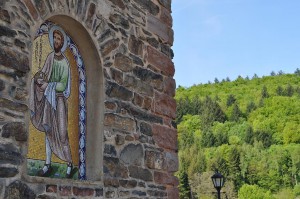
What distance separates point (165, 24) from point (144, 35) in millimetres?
643

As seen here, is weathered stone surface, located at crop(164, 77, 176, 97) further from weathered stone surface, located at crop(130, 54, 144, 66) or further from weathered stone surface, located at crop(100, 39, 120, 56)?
weathered stone surface, located at crop(100, 39, 120, 56)

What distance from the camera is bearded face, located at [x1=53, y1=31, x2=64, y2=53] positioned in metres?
4.84

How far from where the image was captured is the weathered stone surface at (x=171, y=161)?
19.9ft

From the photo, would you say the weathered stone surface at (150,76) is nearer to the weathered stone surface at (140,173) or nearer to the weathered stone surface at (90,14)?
the weathered stone surface at (90,14)

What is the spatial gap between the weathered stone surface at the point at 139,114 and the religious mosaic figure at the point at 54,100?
2.28 feet

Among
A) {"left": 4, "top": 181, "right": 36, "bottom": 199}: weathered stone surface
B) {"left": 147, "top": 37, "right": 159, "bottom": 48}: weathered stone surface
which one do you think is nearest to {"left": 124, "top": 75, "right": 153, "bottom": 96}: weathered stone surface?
{"left": 147, "top": 37, "right": 159, "bottom": 48}: weathered stone surface

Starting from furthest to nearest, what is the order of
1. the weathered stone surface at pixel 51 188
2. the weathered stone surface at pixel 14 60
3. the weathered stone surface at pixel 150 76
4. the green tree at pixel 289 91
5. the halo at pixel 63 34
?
the green tree at pixel 289 91, the weathered stone surface at pixel 150 76, the halo at pixel 63 34, the weathered stone surface at pixel 51 188, the weathered stone surface at pixel 14 60

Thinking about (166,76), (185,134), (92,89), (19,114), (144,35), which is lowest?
(19,114)

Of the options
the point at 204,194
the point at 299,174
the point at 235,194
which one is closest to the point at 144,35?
the point at 204,194

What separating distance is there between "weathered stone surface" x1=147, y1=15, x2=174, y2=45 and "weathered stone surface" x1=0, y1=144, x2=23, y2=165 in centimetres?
261

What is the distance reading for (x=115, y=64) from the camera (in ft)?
17.4

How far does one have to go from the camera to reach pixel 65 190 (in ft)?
14.6

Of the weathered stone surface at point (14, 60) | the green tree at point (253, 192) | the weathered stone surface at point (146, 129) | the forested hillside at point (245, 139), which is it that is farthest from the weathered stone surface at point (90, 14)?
the green tree at point (253, 192)

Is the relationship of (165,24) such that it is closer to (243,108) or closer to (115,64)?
(115,64)
